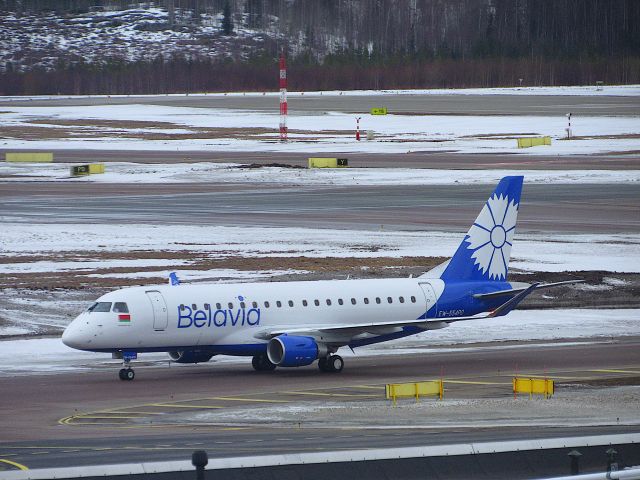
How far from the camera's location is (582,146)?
127750 mm

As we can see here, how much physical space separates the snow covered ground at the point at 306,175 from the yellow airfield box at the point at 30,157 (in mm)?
7154

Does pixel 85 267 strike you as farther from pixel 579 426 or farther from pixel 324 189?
pixel 324 189

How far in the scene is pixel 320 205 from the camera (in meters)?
84.2

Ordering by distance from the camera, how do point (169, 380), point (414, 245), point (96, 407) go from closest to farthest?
point (96, 407), point (169, 380), point (414, 245)

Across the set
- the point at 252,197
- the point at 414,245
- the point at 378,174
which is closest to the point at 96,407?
the point at 414,245

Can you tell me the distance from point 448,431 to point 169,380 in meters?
11.8

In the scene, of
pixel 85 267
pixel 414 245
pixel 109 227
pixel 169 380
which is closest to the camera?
pixel 169 380

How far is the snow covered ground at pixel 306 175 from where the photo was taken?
3873 inches

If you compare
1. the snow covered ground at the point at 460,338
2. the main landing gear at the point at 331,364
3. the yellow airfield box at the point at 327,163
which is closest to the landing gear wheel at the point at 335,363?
the main landing gear at the point at 331,364

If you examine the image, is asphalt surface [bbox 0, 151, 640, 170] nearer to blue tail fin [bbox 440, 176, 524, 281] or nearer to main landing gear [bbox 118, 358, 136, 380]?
blue tail fin [bbox 440, 176, 524, 281]

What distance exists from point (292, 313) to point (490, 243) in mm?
7485

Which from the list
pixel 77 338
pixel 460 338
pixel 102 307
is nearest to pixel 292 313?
pixel 102 307

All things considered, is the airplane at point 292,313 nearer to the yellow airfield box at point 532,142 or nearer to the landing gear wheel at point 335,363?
the landing gear wheel at point 335,363

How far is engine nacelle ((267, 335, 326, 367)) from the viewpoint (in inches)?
1522
